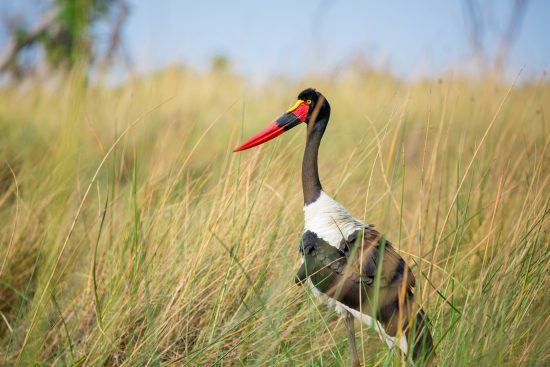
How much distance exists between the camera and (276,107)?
245 inches

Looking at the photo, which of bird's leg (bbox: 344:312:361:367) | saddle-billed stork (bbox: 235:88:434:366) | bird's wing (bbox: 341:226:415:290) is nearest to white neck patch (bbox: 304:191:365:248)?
saddle-billed stork (bbox: 235:88:434:366)

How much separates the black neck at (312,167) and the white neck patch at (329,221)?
0.13 ft

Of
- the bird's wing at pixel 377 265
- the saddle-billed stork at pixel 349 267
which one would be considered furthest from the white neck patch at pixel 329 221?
the bird's wing at pixel 377 265

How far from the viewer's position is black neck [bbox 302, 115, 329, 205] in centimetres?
239

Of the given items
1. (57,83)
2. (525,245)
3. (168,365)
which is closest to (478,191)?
(525,245)

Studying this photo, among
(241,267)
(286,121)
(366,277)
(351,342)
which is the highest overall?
(286,121)

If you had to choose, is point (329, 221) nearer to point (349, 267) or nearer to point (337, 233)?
point (337, 233)

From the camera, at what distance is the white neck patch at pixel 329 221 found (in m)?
2.11

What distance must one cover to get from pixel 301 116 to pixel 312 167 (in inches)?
10.0

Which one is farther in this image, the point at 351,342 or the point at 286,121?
the point at 286,121

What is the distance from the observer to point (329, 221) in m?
2.17

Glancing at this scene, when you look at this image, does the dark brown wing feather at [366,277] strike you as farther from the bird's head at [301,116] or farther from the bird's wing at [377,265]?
the bird's head at [301,116]

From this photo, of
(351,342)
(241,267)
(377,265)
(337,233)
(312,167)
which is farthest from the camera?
(312,167)

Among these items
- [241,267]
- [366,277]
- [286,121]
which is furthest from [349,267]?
[286,121]
